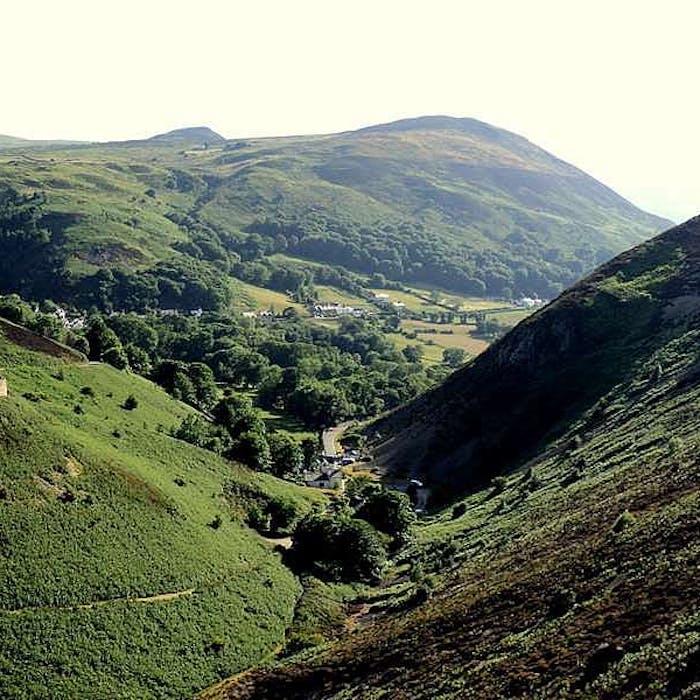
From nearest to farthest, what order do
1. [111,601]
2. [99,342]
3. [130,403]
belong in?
[111,601] → [130,403] → [99,342]

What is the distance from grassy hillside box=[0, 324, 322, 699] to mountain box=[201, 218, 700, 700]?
476 centimetres

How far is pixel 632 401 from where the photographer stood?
284ft

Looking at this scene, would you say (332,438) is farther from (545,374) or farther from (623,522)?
(623,522)

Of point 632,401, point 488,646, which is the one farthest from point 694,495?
point 632,401

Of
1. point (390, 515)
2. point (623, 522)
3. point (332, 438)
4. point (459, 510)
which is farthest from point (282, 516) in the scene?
point (332, 438)

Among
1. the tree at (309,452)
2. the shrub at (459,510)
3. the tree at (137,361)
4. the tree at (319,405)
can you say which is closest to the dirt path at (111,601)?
the shrub at (459,510)

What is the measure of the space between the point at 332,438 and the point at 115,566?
80.2 metres

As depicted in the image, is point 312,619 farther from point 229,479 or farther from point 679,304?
point 679,304

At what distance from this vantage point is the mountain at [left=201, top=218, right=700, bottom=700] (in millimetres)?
32844

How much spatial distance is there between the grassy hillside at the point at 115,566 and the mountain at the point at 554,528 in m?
4.76

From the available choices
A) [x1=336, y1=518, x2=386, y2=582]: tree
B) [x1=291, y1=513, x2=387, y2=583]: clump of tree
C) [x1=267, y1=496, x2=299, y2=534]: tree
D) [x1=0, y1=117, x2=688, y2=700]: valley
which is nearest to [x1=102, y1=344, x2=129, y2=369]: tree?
[x1=0, y1=117, x2=688, y2=700]: valley

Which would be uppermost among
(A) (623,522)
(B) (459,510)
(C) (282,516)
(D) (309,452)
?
(A) (623,522)

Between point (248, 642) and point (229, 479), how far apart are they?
2421 cm

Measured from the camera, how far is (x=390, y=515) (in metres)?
75.5
